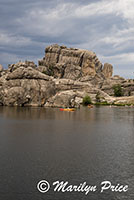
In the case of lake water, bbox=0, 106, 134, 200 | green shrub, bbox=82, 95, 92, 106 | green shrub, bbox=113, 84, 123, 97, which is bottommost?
lake water, bbox=0, 106, 134, 200

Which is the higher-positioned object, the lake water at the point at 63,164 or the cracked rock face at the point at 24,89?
the cracked rock face at the point at 24,89

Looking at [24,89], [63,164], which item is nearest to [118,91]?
[24,89]

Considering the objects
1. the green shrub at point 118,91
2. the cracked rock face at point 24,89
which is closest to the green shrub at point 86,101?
the cracked rock face at point 24,89

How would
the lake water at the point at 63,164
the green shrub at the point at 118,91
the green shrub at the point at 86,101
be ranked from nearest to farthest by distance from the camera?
the lake water at the point at 63,164 < the green shrub at the point at 86,101 < the green shrub at the point at 118,91

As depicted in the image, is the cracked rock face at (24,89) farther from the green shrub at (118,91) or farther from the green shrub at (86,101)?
the green shrub at (118,91)

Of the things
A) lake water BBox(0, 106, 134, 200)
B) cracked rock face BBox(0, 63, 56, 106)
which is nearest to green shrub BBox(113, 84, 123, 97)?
cracked rock face BBox(0, 63, 56, 106)

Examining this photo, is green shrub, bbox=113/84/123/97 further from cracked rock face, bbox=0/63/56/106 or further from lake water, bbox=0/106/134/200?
lake water, bbox=0/106/134/200

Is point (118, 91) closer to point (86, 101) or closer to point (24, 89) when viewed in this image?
point (86, 101)

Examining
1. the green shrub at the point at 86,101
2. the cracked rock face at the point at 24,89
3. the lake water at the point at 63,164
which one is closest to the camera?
the lake water at the point at 63,164

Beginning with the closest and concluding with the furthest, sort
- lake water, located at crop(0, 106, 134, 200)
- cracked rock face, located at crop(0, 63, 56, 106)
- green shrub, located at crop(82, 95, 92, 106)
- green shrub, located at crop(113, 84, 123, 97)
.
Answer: lake water, located at crop(0, 106, 134, 200)
cracked rock face, located at crop(0, 63, 56, 106)
green shrub, located at crop(82, 95, 92, 106)
green shrub, located at crop(113, 84, 123, 97)

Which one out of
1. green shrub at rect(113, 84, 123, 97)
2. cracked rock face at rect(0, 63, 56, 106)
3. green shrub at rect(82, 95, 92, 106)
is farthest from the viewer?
green shrub at rect(113, 84, 123, 97)

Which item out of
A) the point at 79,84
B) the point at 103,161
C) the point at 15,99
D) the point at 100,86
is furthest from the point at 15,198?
the point at 100,86

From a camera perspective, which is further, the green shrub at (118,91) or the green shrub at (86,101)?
the green shrub at (118,91)

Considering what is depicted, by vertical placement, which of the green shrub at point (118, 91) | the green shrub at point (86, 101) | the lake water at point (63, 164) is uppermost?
the green shrub at point (118, 91)
